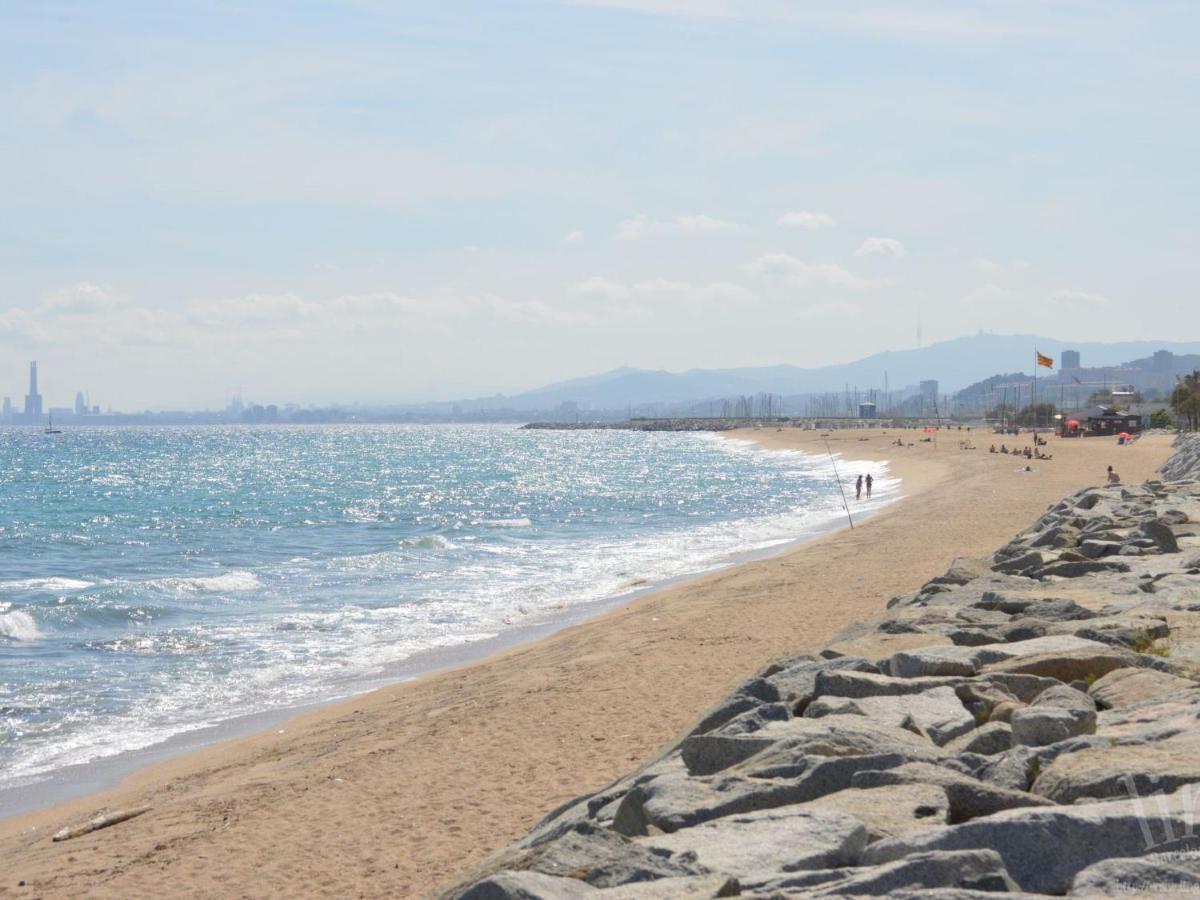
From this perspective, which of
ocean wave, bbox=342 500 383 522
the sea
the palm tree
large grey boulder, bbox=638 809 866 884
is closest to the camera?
large grey boulder, bbox=638 809 866 884

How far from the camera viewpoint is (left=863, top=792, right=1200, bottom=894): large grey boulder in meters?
3.81

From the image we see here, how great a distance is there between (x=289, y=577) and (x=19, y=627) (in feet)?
24.1

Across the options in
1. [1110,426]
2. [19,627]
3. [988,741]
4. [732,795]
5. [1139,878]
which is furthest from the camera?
[1110,426]

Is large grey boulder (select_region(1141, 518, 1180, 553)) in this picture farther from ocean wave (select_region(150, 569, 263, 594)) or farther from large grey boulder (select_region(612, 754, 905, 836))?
ocean wave (select_region(150, 569, 263, 594))

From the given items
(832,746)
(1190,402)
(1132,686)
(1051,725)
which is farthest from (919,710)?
(1190,402)

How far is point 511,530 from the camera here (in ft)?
127

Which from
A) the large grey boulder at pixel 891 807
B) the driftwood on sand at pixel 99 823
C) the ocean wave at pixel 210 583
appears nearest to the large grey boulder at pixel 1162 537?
the large grey boulder at pixel 891 807

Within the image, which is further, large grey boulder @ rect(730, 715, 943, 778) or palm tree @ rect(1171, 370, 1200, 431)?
palm tree @ rect(1171, 370, 1200, 431)

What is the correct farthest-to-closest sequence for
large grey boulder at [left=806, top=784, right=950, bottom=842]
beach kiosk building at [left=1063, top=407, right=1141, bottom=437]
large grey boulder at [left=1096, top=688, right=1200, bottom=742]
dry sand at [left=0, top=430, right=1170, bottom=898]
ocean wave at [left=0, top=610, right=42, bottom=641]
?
beach kiosk building at [left=1063, top=407, right=1141, bottom=437]
ocean wave at [left=0, top=610, right=42, bottom=641]
dry sand at [left=0, top=430, right=1170, bottom=898]
large grey boulder at [left=1096, top=688, right=1200, bottom=742]
large grey boulder at [left=806, top=784, right=950, bottom=842]

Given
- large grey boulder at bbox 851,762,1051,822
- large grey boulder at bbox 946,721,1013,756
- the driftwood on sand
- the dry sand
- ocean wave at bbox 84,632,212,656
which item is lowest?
ocean wave at bbox 84,632,212,656

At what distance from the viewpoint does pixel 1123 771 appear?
14.8ft

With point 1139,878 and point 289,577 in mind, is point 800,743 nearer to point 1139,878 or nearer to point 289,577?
point 1139,878

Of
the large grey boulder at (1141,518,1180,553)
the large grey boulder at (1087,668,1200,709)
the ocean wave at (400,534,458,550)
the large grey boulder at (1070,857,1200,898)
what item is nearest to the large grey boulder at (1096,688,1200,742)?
the large grey boulder at (1087,668,1200,709)

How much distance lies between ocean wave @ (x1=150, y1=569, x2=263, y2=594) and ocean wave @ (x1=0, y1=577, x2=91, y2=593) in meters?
1.63
